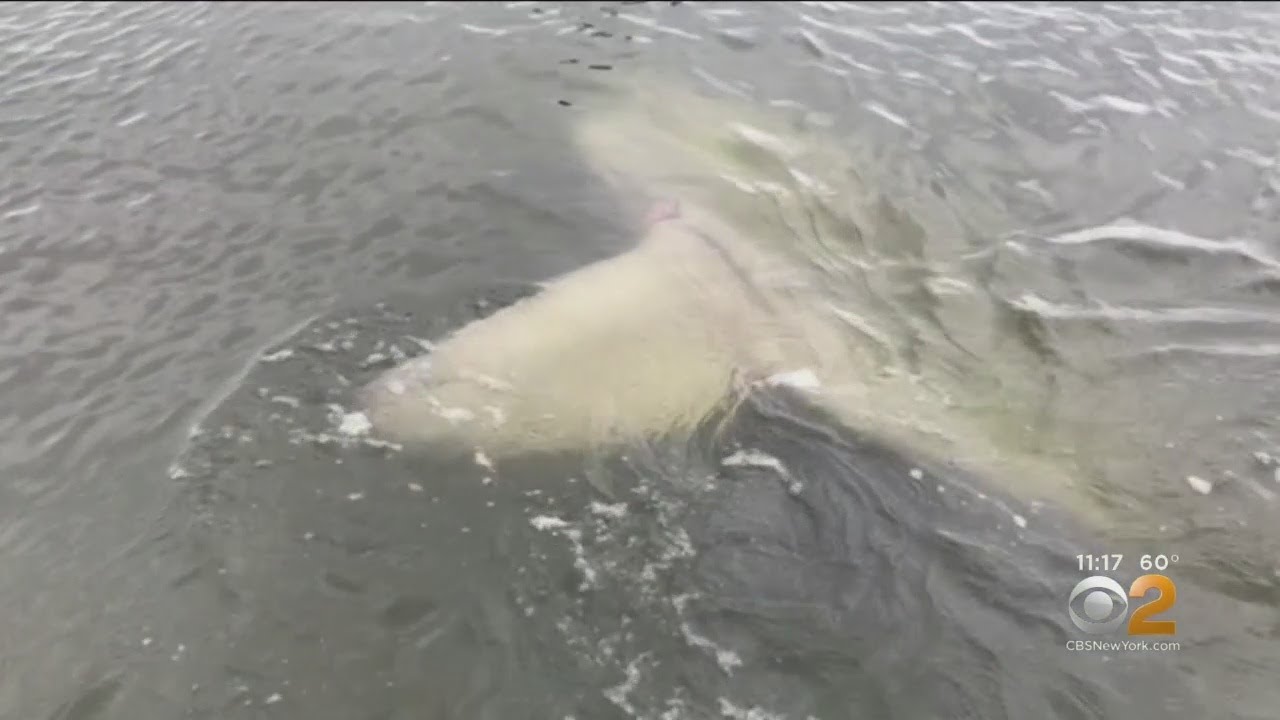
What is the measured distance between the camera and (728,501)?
18.6 feet

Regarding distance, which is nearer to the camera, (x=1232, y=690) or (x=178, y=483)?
(x=1232, y=690)

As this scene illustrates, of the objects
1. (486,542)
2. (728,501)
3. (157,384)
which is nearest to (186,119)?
(157,384)

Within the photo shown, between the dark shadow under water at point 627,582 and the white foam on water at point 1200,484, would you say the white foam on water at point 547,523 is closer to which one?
the dark shadow under water at point 627,582

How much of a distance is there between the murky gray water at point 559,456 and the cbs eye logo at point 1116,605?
112 mm

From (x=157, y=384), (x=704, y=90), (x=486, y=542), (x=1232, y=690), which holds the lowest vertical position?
(x=1232, y=690)

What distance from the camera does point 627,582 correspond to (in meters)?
5.18

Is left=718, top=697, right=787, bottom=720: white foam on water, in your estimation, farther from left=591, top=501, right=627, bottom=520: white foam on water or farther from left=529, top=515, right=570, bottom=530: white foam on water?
left=529, top=515, right=570, bottom=530: white foam on water

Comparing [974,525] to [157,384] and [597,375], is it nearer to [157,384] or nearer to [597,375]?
[597,375]

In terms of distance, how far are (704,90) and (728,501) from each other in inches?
242

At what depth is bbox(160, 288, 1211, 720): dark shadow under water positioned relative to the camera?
15.3ft

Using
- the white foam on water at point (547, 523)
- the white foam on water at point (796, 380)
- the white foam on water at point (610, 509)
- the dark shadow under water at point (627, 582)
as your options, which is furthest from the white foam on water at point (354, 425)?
the white foam on water at point (796, 380)

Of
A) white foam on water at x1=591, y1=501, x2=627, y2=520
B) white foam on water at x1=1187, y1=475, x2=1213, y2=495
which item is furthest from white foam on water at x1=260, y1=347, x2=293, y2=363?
white foam on water at x1=1187, y1=475, x2=1213, y2=495

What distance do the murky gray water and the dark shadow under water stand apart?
2 cm
